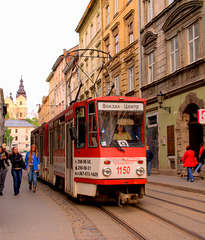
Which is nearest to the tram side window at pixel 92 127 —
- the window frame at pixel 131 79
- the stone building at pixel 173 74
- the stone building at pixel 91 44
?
the stone building at pixel 173 74

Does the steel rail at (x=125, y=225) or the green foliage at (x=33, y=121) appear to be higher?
the green foliage at (x=33, y=121)

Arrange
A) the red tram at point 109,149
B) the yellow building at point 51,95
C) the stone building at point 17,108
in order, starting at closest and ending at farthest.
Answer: the red tram at point 109,149 < the yellow building at point 51,95 < the stone building at point 17,108

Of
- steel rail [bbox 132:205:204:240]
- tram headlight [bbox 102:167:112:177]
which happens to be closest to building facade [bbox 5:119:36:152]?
tram headlight [bbox 102:167:112:177]

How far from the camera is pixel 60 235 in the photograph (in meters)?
6.68

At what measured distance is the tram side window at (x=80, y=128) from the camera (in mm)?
10273

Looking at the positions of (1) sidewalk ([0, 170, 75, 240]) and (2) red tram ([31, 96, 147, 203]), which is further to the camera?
(2) red tram ([31, 96, 147, 203])

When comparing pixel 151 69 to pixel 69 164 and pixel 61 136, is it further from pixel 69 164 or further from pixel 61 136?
pixel 69 164

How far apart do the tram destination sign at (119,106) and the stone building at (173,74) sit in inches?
343

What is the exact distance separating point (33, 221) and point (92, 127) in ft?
9.62

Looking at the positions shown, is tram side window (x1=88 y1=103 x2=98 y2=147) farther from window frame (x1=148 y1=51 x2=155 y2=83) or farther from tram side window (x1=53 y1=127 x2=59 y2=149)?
window frame (x1=148 y1=51 x2=155 y2=83)

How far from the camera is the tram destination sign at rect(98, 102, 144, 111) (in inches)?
393

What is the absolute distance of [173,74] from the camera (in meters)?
21.1

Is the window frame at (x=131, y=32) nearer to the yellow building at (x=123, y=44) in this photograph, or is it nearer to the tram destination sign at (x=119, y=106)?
the yellow building at (x=123, y=44)

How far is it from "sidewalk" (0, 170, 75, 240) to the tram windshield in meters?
2.14
